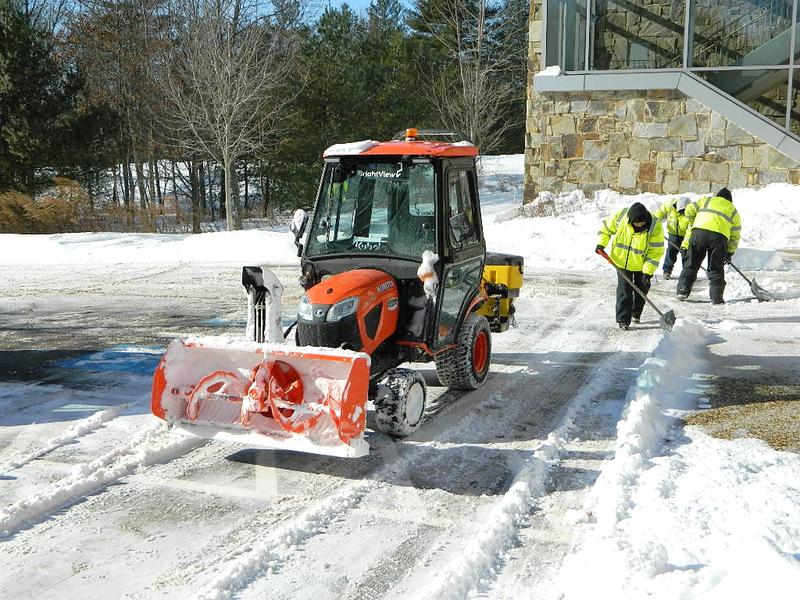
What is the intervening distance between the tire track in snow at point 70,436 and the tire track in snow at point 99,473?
19.1 inches

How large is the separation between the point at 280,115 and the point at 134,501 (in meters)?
24.0

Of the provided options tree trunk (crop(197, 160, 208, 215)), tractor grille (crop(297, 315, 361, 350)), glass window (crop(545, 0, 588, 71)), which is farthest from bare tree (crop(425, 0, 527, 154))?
tractor grille (crop(297, 315, 361, 350))

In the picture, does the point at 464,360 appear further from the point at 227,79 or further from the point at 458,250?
the point at 227,79

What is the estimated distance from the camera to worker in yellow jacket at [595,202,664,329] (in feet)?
33.9

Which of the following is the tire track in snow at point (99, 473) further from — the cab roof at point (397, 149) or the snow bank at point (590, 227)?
the snow bank at point (590, 227)

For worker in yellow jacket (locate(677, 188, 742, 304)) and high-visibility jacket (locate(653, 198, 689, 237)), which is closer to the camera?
worker in yellow jacket (locate(677, 188, 742, 304))

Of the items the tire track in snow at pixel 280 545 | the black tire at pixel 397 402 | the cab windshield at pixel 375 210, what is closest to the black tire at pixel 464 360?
the cab windshield at pixel 375 210

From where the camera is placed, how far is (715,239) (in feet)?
38.3

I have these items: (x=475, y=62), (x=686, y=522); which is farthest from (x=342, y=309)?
(x=475, y=62)

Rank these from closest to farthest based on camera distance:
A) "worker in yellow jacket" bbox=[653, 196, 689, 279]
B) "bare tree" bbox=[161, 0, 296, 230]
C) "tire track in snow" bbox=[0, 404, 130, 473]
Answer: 1. "tire track in snow" bbox=[0, 404, 130, 473]
2. "worker in yellow jacket" bbox=[653, 196, 689, 279]
3. "bare tree" bbox=[161, 0, 296, 230]

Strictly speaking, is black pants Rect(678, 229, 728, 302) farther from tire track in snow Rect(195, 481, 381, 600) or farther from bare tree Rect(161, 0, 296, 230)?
A: bare tree Rect(161, 0, 296, 230)

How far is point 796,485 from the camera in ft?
17.3

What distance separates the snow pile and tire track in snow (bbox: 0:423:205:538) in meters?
2.96

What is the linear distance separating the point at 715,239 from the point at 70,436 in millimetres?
8782
